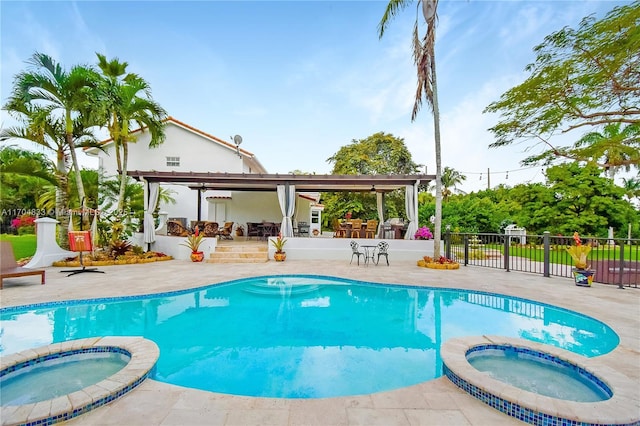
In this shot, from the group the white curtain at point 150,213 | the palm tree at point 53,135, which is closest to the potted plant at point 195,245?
the white curtain at point 150,213

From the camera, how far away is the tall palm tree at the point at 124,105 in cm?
1148

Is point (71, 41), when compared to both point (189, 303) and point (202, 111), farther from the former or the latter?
point (189, 303)

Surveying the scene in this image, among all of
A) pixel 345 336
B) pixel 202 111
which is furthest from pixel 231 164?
pixel 345 336

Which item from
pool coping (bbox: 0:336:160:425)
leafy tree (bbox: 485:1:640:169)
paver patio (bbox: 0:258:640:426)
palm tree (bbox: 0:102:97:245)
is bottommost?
paver patio (bbox: 0:258:640:426)

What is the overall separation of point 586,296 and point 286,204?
10.5 metres

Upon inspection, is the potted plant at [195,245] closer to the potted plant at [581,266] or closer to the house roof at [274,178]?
the house roof at [274,178]

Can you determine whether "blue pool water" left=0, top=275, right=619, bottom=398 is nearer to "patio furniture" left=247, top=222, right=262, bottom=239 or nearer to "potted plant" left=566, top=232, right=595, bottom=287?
"potted plant" left=566, top=232, right=595, bottom=287

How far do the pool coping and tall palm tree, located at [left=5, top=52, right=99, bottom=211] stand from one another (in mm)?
10132

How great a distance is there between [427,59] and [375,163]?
14153 millimetres

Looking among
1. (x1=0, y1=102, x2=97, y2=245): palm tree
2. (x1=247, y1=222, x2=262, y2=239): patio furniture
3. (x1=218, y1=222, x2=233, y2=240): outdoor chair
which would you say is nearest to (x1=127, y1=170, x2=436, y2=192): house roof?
(x1=0, y1=102, x2=97, y2=245): palm tree

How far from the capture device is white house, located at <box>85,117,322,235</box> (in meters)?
18.2

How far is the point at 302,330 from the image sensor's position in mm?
5762

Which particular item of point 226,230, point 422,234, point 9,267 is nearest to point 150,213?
point 226,230

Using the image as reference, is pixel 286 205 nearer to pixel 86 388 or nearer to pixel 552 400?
pixel 86 388
